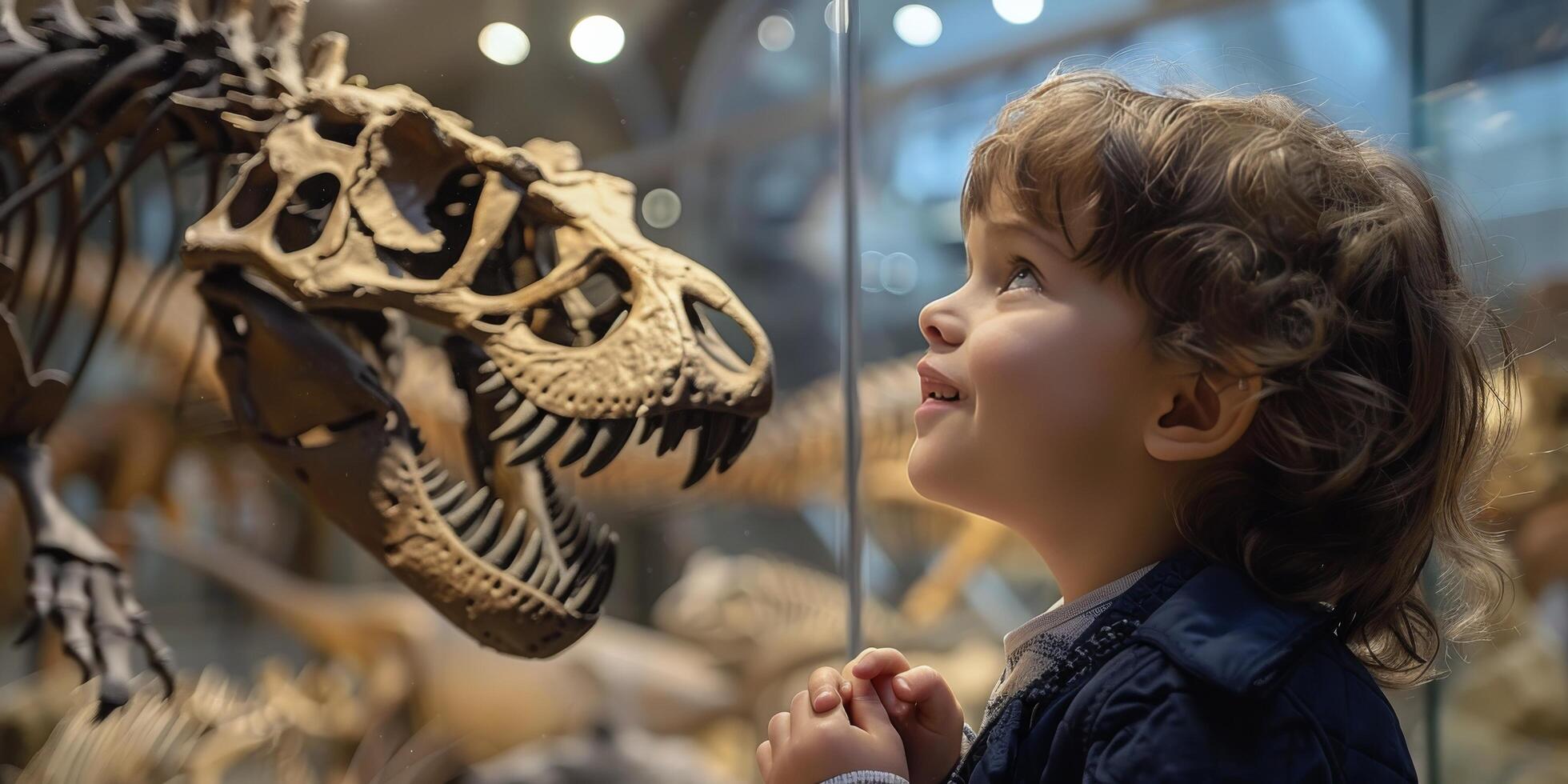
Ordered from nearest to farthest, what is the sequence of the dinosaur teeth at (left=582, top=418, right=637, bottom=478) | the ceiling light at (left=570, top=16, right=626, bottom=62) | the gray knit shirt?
the gray knit shirt
the dinosaur teeth at (left=582, top=418, right=637, bottom=478)
the ceiling light at (left=570, top=16, right=626, bottom=62)

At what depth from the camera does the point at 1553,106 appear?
1.47 meters

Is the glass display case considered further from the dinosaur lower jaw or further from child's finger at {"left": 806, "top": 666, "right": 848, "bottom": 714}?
child's finger at {"left": 806, "top": 666, "right": 848, "bottom": 714}

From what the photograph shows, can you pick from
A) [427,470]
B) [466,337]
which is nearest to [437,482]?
[427,470]

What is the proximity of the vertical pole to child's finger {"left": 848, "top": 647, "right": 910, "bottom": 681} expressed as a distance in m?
0.85

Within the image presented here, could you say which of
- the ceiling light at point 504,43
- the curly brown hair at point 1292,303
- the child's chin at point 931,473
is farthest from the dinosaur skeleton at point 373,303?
the curly brown hair at point 1292,303

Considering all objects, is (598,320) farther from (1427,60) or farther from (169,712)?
(1427,60)

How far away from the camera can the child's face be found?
2.15 ft

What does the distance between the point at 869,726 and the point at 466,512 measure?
0.42m

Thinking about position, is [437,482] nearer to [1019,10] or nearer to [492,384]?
[492,384]

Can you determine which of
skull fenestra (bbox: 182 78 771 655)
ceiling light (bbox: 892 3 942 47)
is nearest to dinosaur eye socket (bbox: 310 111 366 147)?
skull fenestra (bbox: 182 78 771 655)

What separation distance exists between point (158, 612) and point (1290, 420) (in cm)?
97

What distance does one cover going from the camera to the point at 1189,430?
2.11 feet

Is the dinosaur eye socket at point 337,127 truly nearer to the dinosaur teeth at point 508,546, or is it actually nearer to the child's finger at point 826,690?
the dinosaur teeth at point 508,546

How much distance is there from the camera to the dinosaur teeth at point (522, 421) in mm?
915
